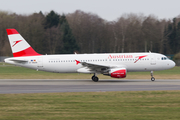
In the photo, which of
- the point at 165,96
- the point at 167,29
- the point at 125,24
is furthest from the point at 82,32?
the point at 165,96

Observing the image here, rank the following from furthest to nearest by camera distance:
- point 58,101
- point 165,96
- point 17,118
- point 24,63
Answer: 1. point 24,63
2. point 165,96
3. point 58,101
4. point 17,118

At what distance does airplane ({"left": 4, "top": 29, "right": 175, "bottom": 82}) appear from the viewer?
29516 mm

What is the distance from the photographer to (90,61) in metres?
30.1

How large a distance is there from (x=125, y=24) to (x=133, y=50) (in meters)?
11.1

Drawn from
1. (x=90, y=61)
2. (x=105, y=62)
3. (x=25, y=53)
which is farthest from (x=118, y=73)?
(x=25, y=53)

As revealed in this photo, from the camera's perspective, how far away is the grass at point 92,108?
38.1 ft

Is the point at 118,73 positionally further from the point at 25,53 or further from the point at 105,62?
the point at 25,53

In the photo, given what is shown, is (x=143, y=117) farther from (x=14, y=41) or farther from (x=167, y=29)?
(x=167, y=29)

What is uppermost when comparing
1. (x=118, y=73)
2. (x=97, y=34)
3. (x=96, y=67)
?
(x=97, y=34)

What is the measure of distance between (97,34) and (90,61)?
59.0 m

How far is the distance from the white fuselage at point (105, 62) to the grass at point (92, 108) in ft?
41.4

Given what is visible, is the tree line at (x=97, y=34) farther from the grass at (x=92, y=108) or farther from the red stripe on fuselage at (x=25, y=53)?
the grass at (x=92, y=108)

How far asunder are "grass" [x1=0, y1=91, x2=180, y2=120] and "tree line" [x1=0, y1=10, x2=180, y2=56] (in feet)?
Result: 211

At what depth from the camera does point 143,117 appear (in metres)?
11.4
